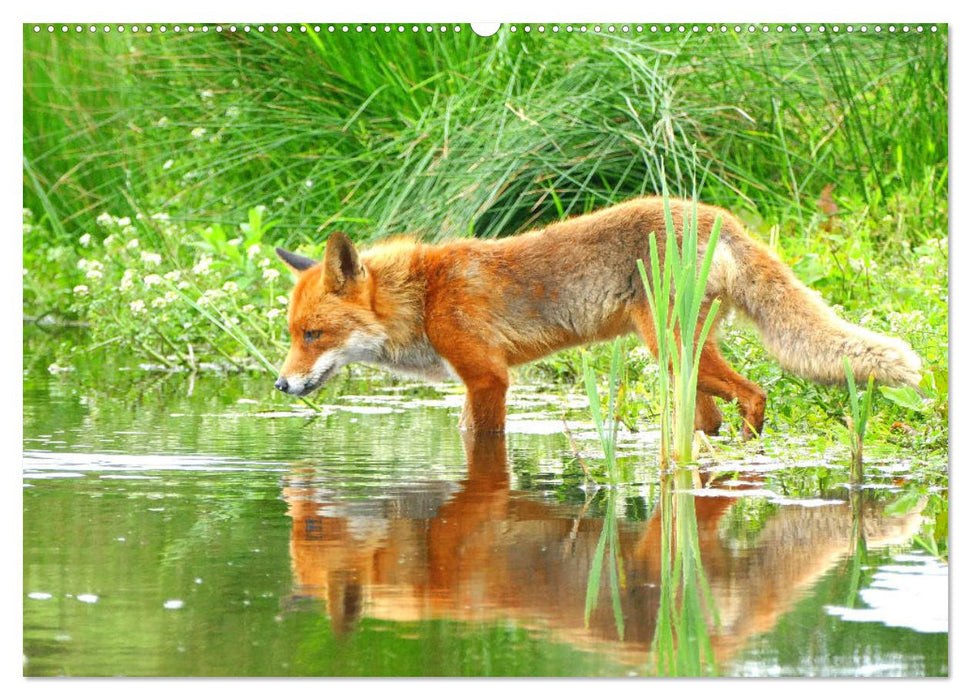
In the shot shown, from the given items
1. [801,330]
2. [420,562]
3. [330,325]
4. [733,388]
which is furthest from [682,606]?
[330,325]

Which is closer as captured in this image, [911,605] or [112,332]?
[911,605]

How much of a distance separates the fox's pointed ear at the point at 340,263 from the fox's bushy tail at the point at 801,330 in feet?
6.07

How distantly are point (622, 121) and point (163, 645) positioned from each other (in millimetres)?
6199

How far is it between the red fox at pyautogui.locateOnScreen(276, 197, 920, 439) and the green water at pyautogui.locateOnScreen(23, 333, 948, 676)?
18.8 inches

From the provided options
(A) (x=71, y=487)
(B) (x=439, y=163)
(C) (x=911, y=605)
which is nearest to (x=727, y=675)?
(C) (x=911, y=605)

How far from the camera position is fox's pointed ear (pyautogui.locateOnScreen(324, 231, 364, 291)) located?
6.84 metres

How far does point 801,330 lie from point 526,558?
2.51 metres

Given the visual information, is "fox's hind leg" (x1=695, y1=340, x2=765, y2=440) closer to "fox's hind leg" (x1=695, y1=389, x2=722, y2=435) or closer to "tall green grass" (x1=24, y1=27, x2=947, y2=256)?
"fox's hind leg" (x1=695, y1=389, x2=722, y2=435)

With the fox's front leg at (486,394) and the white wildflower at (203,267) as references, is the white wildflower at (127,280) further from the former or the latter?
the fox's front leg at (486,394)

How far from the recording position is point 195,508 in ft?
16.6

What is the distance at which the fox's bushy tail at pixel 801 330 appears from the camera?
599cm

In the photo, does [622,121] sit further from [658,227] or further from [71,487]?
[71,487]

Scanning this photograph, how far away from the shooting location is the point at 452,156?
8.98 meters

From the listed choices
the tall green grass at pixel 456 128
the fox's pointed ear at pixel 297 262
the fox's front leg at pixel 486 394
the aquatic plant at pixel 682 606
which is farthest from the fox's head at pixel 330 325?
the aquatic plant at pixel 682 606
